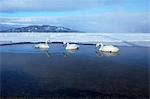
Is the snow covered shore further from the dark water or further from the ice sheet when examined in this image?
the dark water

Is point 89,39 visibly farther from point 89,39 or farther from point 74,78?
point 74,78

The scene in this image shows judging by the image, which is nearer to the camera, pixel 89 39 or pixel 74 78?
pixel 74 78

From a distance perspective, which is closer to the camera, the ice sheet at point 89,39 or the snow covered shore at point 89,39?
the snow covered shore at point 89,39

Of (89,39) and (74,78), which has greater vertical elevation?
(89,39)

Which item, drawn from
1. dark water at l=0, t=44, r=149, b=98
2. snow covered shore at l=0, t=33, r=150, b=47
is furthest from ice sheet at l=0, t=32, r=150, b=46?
dark water at l=0, t=44, r=149, b=98

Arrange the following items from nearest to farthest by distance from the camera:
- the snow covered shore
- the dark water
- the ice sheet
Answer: the dark water < the snow covered shore < the ice sheet

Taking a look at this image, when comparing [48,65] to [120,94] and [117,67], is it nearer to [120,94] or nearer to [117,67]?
[117,67]

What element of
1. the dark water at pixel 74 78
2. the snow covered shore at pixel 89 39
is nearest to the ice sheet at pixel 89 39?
the snow covered shore at pixel 89 39

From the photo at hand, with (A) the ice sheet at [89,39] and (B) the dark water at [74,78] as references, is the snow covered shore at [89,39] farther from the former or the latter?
(B) the dark water at [74,78]

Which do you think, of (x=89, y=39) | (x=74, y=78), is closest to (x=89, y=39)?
(x=89, y=39)

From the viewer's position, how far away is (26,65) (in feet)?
25.8

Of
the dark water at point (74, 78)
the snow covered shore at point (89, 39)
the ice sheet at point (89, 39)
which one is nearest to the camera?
the dark water at point (74, 78)

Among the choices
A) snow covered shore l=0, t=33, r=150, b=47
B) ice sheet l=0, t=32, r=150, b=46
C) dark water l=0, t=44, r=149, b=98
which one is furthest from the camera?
ice sheet l=0, t=32, r=150, b=46

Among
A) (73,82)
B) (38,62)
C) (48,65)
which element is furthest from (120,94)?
(38,62)
